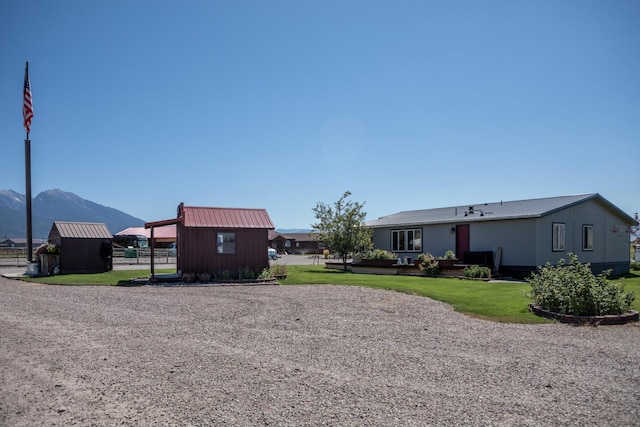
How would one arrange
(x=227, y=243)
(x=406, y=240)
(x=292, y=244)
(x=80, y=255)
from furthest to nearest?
(x=292, y=244) → (x=406, y=240) → (x=80, y=255) → (x=227, y=243)

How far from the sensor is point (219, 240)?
1877 centimetres

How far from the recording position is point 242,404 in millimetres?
4465

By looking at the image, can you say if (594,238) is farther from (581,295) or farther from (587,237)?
(581,295)

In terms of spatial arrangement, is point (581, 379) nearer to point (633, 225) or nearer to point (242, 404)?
point (242, 404)

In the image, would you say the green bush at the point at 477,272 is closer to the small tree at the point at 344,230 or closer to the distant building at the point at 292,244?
the small tree at the point at 344,230

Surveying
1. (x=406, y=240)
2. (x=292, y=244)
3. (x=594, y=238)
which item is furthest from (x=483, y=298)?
(x=292, y=244)

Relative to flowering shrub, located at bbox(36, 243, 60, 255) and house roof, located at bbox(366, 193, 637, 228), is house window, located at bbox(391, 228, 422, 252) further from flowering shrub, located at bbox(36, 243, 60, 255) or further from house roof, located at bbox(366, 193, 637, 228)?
flowering shrub, located at bbox(36, 243, 60, 255)

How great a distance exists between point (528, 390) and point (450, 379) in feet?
2.57

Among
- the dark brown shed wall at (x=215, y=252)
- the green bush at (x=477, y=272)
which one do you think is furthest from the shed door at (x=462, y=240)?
the dark brown shed wall at (x=215, y=252)

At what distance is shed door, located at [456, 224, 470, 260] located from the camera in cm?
2339

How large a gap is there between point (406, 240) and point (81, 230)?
16.6m

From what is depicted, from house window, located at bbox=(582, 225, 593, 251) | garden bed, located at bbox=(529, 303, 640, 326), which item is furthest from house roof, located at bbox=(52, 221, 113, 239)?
house window, located at bbox=(582, 225, 593, 251)

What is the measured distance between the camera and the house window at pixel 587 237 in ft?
74.9

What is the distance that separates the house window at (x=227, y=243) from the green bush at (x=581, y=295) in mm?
11881
